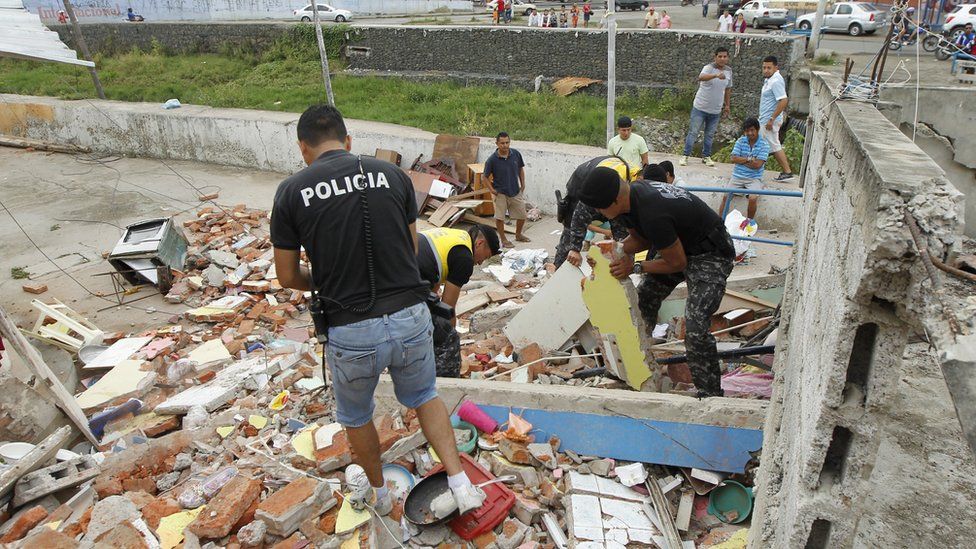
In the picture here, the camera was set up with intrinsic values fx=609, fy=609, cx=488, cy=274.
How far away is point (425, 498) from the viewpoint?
311 cm

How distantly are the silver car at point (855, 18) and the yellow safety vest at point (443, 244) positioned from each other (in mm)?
20597

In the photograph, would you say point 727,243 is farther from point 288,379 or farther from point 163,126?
point 163,126

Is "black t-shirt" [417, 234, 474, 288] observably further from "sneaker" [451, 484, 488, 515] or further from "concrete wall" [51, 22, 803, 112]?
"concrete wall" [51, 22, 803, 112]

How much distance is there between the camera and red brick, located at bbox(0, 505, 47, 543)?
122 inches

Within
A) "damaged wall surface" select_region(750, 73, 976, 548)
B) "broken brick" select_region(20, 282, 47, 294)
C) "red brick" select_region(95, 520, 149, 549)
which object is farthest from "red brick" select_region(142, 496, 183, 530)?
"broken brick" select_region(20, 282, 47, 294)

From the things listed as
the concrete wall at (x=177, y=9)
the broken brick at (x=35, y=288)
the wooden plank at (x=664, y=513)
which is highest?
the concrete wall at (x=177, y=9)

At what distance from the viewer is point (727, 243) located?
3.94 metres

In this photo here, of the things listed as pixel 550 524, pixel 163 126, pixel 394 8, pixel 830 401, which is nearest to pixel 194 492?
pixel 550 524

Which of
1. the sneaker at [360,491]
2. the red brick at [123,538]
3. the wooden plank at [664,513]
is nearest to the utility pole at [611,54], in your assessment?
the wooden plank at [664,513]

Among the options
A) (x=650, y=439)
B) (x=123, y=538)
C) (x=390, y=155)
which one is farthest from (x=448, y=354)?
(x=390, y=155)

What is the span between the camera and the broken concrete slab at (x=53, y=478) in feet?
11.1

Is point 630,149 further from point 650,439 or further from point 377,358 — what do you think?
point 377,358

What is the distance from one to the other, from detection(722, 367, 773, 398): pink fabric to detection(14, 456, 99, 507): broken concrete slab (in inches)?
159

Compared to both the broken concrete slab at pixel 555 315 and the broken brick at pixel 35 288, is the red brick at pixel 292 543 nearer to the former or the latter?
the broken concrete slab at pixel 555 315
